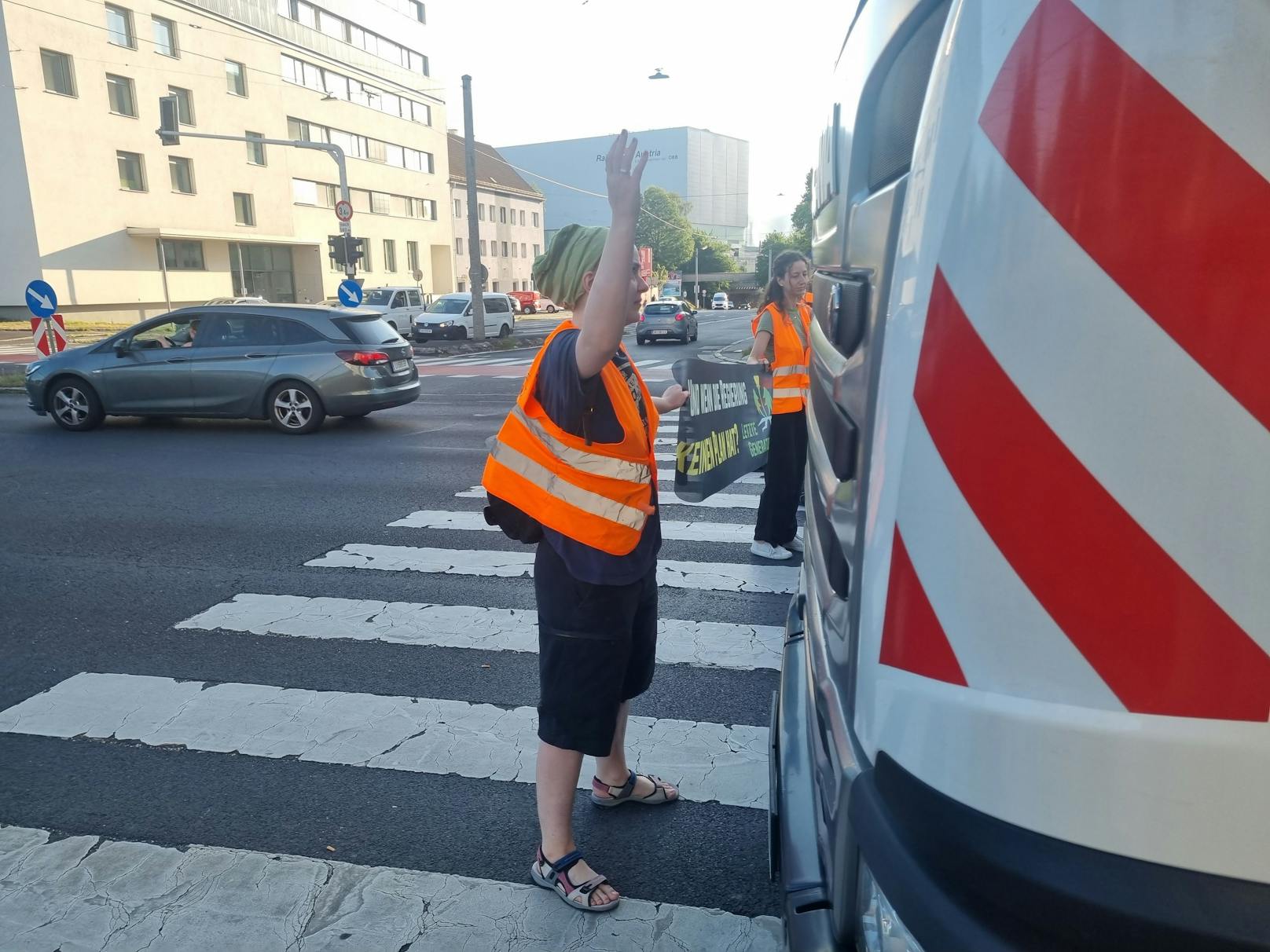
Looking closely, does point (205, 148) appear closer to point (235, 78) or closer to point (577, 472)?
point (235, 78)

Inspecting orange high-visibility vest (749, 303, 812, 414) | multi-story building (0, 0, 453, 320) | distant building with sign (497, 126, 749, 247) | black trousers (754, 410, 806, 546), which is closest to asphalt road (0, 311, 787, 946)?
black trousers (754, 410, 806, 546)

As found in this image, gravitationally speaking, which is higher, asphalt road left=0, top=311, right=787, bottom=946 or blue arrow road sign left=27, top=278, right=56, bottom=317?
blue arrow road sign left=27, top=278, right=56, bottom=317

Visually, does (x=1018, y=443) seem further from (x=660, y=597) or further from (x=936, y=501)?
(x=660, y=597)

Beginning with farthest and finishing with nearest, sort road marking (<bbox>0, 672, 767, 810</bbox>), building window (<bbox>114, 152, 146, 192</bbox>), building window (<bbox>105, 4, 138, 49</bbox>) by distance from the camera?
building window (<bbox>114, 152, 146, 192</bbox>) < building window (<bbox>105, 4, 138, 49</bbox>) < road marking (<bbox>0, 672, 767, 810</bbox>)

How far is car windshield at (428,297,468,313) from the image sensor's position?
29.9m

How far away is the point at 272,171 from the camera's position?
42.0 meters

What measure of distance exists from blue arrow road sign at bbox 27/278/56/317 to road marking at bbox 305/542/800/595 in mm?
11260

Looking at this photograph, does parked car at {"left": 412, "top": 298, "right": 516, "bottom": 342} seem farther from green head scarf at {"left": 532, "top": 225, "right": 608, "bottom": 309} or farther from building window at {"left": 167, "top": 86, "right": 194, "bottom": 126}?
green head scarf at {"left": 532, "top": 225, "right": 608, "bottom": 309}

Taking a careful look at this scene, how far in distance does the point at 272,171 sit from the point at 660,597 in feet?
142

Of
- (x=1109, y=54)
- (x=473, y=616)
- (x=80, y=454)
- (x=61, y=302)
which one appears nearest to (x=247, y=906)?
(x=473, y=616)

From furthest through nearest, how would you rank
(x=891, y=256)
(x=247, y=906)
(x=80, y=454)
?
(x=80, y=454), (x=247, y=906), (x=891, y=256)

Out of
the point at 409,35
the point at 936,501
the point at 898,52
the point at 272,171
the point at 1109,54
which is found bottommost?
the point at 936,501

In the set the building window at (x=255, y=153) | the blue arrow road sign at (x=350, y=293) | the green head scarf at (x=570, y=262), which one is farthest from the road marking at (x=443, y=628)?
the building window at (x=255, y=153)

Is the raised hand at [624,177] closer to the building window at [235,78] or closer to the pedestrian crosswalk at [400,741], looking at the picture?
the pedestrian crosswalk at [400,741]
